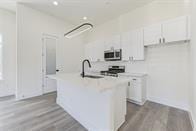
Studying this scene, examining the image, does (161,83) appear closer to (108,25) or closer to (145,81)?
(145,81)

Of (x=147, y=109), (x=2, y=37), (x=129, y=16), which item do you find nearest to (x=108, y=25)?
(x=129, y=16)

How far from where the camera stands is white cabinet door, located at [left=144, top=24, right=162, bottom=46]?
3076 mm

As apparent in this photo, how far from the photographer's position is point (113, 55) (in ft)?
14.1

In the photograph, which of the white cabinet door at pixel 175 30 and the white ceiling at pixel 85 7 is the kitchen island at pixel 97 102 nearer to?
the white cabinet door at pixel 175 30

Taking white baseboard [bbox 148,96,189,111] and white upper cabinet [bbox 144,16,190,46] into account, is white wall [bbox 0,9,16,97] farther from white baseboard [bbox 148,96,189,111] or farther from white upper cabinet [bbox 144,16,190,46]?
white baseboard [bbox 148,96,189,111]

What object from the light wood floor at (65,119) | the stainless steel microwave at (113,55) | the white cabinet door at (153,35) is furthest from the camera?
the stainless steel microwave at (113,55)

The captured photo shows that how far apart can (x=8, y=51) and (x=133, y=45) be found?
476 centimetres

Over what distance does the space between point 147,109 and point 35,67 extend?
13.3 feet

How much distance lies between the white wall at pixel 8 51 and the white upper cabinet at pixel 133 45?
439 cm

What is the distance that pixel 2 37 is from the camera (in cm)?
413

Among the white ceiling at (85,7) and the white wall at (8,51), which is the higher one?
the white ceiling at (85,7)

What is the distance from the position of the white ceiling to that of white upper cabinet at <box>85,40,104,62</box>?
1155mm

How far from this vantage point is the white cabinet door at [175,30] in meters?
2.64

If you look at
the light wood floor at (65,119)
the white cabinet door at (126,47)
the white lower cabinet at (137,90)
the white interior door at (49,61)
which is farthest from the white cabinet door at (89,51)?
the light wood floor at (65,119)
